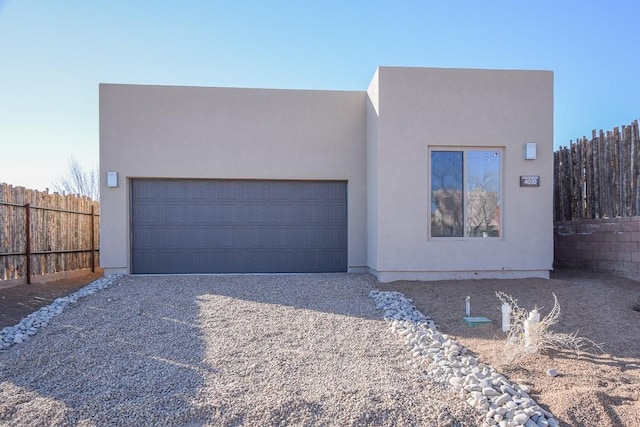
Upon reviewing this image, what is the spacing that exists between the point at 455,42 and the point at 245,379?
833 centimetres

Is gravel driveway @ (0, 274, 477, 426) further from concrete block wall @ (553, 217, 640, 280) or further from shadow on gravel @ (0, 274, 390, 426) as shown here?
concrete block wall @ (553, 217, 640, 280)

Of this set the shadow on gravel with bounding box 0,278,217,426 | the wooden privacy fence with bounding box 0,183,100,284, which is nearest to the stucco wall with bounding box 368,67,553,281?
the shadow on gravel with bounding box 0,278,217,426

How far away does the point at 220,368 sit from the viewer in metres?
4.07

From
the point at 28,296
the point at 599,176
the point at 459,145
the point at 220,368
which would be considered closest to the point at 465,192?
Result: the point at 459,145

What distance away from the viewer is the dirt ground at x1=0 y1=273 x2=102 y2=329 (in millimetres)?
5923

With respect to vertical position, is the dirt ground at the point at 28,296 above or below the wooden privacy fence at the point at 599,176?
below

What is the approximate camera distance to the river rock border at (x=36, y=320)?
4953 mm

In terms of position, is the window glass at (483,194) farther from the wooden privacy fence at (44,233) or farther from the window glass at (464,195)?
the wooden privacy fence at (44,233)

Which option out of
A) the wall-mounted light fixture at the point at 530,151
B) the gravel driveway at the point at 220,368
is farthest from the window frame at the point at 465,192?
the gravel driveway at the point at 220,368

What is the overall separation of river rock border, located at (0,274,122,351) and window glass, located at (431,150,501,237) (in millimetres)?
5886

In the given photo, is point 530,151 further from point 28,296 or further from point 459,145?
point 28,296

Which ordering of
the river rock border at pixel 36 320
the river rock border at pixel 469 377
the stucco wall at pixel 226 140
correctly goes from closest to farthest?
1. the river rock border at pixel 469 377
2. the river rock border at pixel 36 320
3. the stucco wall at pixel 226 140

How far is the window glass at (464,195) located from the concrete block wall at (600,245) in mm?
2115

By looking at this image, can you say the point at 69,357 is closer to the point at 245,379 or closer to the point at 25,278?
the point at 245,379
